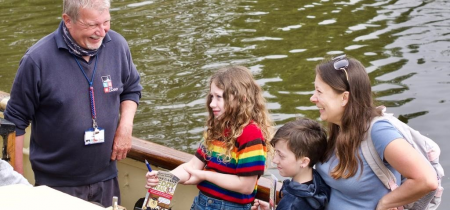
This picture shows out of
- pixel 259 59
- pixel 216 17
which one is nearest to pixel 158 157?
pixel 259 59

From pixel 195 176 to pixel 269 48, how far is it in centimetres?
555

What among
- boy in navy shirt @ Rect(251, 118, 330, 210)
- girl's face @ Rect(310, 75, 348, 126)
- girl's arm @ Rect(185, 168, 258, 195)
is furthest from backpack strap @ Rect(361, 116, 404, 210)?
girl's arm @ Rect(185, 168, 258, 195)

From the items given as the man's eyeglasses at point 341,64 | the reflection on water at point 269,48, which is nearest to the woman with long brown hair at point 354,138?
the man's eyeglasses at point 341,64

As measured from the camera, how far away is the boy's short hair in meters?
2.93

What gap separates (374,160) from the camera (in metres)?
2.71

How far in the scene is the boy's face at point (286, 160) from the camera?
2934mm

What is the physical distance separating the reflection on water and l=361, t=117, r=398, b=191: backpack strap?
3.60 meters

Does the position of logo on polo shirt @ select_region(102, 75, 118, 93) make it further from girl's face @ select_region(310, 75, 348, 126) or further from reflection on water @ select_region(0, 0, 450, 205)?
reflection on water @ select_region(0, 0, 450, 205)

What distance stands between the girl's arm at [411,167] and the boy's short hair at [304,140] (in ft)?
1.21

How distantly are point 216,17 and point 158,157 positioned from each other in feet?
20.1

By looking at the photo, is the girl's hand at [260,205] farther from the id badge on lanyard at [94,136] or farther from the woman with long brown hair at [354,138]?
the id badge on lanyard at [94,136]

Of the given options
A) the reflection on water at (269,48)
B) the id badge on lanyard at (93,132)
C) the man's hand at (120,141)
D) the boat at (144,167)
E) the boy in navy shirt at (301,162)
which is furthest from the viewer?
the reflection on water at (269,48)

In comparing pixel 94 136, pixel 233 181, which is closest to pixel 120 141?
pixel 94 136

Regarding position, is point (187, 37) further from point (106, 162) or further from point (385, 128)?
point (385, 128)
